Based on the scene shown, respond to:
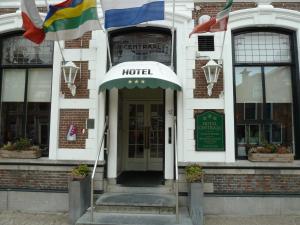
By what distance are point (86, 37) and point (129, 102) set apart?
2545 millimetres

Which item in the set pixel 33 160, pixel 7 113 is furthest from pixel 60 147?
pixel 7 113

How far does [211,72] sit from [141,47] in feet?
6.40

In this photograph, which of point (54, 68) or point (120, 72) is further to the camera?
point (54, 68)

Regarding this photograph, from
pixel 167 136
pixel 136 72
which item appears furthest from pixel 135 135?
pixel 136 72

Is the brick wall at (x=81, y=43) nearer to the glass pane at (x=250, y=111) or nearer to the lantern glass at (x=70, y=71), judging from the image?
the lantern glass at (x=70, y=71)

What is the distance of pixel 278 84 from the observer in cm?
770

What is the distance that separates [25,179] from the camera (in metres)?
7.43

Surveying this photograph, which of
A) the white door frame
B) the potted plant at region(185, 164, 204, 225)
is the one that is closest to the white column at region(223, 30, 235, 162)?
the potted plant at region(185, 164, 204, 225)

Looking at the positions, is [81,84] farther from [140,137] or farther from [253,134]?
[253,134]

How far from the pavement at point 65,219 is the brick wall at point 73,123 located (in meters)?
1.60

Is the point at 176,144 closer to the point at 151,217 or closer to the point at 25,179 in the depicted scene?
the point at 151,217

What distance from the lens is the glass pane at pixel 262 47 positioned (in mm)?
7773

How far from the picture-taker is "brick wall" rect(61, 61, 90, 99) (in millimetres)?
7598

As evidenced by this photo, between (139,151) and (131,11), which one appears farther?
(139,151)
